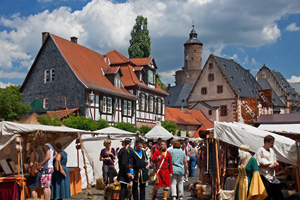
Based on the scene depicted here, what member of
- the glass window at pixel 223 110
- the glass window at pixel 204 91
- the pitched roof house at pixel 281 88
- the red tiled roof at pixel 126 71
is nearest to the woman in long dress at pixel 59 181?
the red tiled roof at pixel 126 71

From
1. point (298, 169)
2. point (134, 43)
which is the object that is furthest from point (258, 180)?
point (134, 43)

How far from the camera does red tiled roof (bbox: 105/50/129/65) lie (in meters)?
37.9

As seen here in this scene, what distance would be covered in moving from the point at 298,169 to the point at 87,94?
21.4m

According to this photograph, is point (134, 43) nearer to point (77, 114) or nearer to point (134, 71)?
point (134, 71)

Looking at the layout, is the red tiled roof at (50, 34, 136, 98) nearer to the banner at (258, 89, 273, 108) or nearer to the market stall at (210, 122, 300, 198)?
the banner at (258, 89, 273, 108)

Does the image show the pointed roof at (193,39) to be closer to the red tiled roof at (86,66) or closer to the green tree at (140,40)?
the green tree at (140,40)

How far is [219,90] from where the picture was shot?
59.2 meters

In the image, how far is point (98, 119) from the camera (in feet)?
97.6

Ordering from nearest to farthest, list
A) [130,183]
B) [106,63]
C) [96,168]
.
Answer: [130,183]
[96,168]
[106,63]

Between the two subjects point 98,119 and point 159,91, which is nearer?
point 98,119

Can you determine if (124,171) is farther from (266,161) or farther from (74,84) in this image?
(74,84)

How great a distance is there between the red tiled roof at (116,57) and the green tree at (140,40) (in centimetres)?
1344

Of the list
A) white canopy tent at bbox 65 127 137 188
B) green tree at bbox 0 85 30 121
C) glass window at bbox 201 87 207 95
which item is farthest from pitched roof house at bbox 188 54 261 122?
white canopy tent at bbox 65 127 137 188

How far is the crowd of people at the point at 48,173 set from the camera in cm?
932
